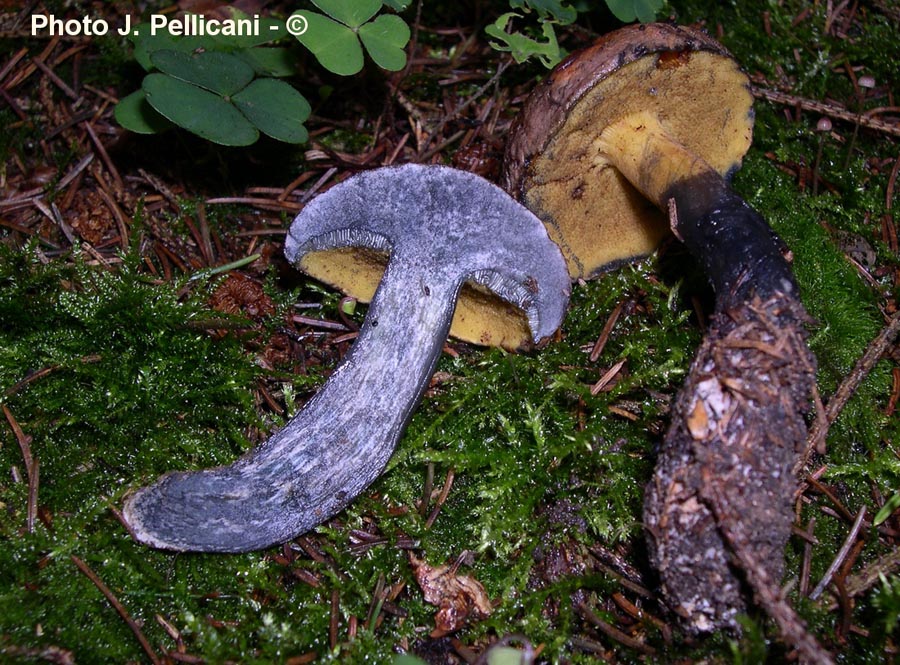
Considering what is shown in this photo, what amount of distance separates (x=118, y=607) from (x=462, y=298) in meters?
1.41

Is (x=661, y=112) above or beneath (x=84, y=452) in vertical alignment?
above

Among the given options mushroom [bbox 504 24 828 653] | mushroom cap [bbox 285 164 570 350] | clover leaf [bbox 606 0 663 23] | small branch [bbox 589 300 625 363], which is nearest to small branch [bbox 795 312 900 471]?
mushroom [bbox 504 24 828 653]

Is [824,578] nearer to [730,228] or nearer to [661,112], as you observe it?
[730,228]

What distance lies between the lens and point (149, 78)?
243cm

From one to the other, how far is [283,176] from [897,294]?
2480mm

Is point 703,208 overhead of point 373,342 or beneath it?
overhead

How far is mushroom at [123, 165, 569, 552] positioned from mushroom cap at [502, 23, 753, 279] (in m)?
0.26

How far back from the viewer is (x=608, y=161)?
2.25 m

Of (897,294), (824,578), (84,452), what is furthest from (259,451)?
(897,294)

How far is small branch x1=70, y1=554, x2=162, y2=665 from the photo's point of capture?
186 cm

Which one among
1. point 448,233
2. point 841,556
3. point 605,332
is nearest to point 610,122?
point 448,233

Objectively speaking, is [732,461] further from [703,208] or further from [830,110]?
[830,110]

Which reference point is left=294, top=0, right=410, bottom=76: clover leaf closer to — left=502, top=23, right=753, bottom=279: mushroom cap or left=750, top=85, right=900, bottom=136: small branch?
left=502, top=23, right=753, bottom=279: mushroom cap

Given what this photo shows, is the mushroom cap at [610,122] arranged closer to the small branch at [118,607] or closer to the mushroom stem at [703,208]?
the mushroom stem at [703,208]
